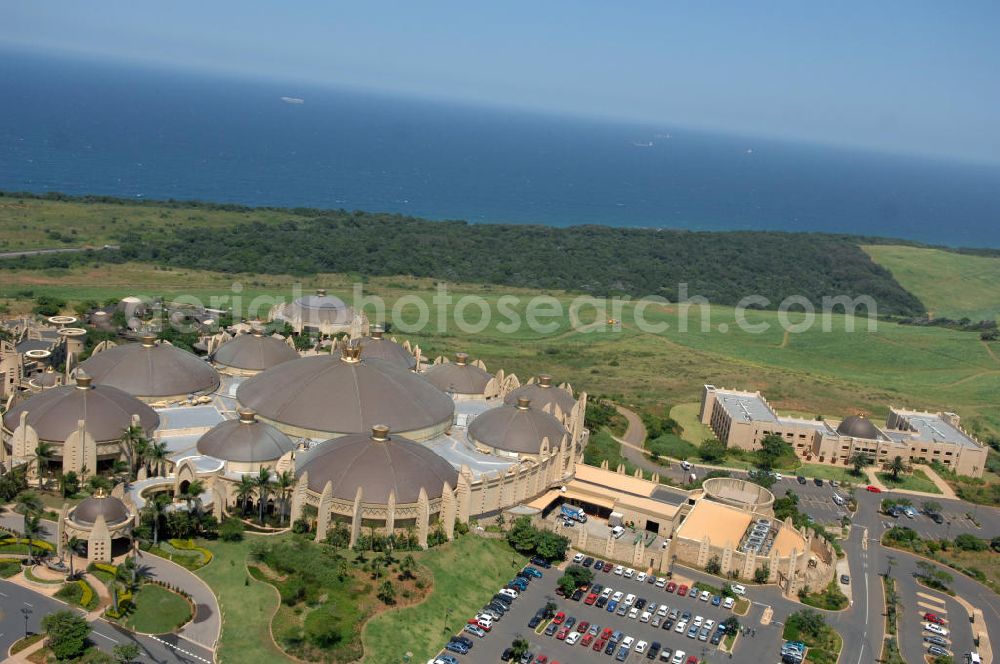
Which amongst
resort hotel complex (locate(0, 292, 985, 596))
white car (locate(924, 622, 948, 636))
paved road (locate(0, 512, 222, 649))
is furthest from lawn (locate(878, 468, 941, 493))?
paved road (locate(0, 512, 222, 649))

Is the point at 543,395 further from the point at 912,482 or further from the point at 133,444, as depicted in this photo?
the point at 912,482

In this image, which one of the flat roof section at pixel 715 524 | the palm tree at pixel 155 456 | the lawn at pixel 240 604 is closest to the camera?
the lawn at pixel 240 604

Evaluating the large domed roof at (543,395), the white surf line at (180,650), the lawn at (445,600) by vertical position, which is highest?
the large domed roof at (543,395)

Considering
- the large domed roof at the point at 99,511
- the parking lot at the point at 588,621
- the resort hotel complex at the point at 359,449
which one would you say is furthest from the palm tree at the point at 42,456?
the parking lot at the point at 588,621

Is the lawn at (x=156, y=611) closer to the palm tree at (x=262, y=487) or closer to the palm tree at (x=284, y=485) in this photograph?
the palm tree at (x=262, y=487)

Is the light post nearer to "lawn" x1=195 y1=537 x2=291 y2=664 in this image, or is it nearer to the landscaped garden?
"lawn" x1=195 y1=537 x2=291 y2=664

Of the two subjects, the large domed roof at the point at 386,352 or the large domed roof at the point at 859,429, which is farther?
the large domed roof at the point at 859,429

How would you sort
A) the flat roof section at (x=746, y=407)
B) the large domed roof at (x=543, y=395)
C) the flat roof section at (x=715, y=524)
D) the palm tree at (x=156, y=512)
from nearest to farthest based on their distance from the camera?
the palm tree at (x=156, y=512), the flat roof section at (x=715, y=524), the large domed roof at (x=543, y=395), the flat roof section at (x=746, y=407)
